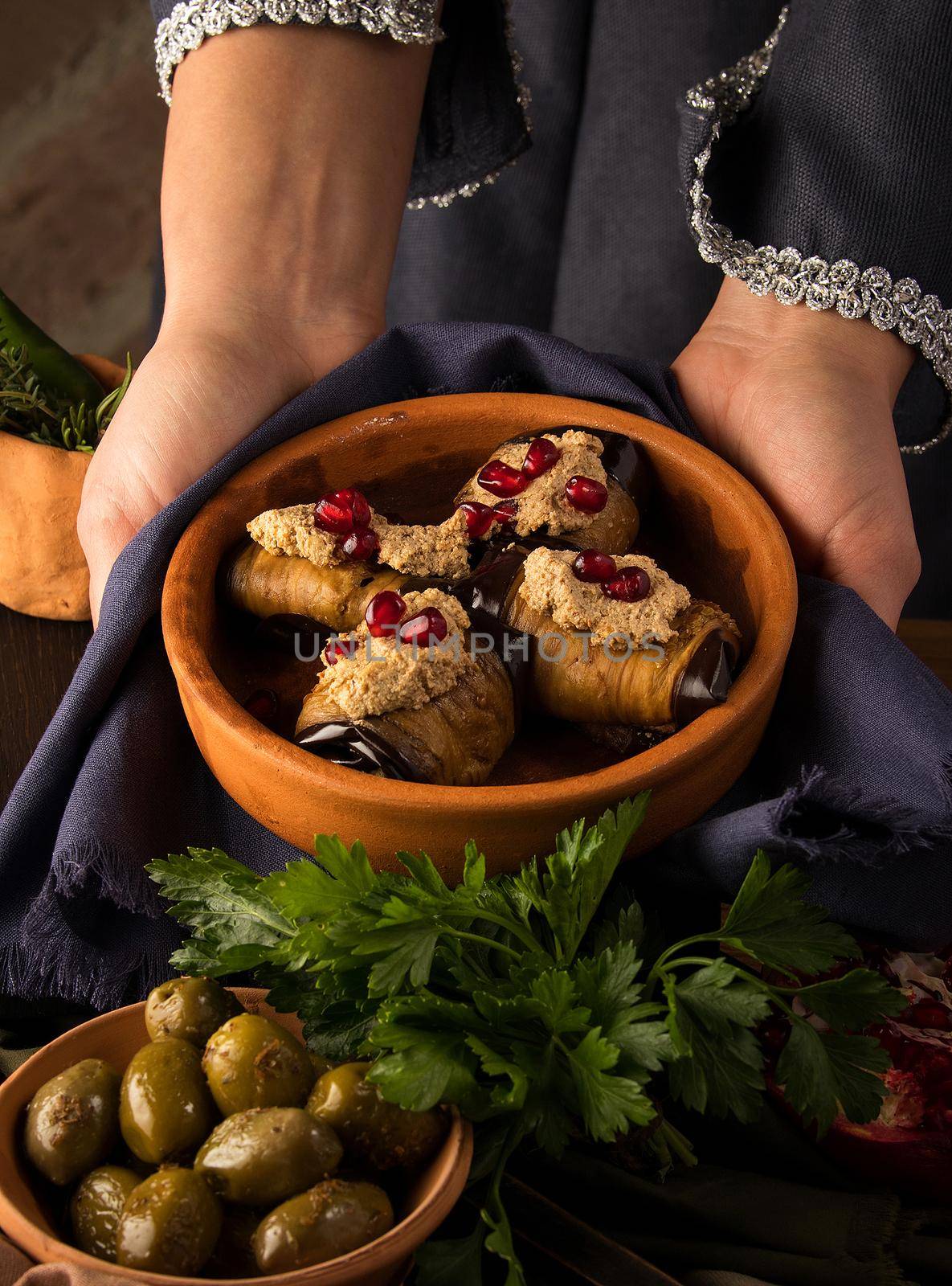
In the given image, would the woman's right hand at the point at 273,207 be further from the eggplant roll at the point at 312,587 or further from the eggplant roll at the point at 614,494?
the eggplant roll at the point at 614,494

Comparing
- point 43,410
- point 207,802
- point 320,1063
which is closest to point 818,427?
point 207,802

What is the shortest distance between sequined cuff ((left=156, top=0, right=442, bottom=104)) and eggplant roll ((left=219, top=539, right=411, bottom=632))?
2.79 feet

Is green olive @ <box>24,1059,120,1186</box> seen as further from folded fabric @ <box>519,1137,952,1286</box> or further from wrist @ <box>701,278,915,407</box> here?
wrist @ <box>701,278,915,407</box>

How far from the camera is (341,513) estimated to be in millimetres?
1301

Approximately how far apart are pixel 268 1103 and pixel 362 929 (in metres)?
0.14

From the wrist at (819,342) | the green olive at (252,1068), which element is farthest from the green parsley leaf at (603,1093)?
the wrist at (819,342)

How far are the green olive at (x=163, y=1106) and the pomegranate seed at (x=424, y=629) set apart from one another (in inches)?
18.3

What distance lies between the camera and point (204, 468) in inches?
58.4

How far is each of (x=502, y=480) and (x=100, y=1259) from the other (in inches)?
36.5

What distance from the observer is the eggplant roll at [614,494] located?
1.36m

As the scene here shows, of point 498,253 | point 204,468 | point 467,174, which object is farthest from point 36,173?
point 204,468

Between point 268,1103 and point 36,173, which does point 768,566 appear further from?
point 36,173

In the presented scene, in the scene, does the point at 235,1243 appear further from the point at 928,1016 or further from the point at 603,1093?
the point at 928,1016

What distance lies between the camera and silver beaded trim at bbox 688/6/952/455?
5.35 ft
